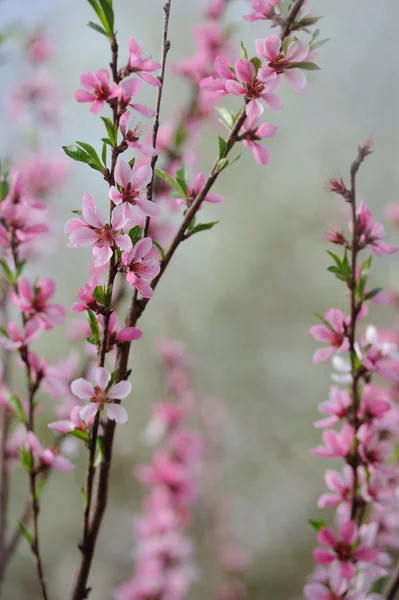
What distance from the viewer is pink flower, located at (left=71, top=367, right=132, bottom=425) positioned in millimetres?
526

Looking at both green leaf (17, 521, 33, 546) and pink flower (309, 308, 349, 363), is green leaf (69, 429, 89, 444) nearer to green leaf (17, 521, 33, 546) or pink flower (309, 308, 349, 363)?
green leaf (17, 521, 33, 546)

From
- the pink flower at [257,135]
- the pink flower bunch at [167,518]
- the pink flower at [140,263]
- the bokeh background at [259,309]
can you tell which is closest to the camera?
the pink flower at [140,263]

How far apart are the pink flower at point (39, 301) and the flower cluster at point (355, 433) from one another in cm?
28

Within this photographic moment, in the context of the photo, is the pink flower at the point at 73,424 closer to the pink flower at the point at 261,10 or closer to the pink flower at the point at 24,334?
the pink flower at the point at 24,334

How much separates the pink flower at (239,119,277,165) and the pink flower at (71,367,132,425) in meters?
0.27

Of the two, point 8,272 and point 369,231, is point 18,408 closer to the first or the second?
point 8,272

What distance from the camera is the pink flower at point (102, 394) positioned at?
1.73 ft

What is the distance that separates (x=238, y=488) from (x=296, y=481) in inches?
11.7

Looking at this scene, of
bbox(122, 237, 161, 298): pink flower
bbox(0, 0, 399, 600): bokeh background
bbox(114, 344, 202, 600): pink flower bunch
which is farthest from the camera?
bbox(0, 0, 399, 600): bokeh background

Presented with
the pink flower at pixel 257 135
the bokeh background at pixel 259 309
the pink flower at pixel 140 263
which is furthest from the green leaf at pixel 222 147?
the bokeh background at pixel 259 309

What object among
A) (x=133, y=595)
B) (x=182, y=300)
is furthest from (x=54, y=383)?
(x=182, y=300)

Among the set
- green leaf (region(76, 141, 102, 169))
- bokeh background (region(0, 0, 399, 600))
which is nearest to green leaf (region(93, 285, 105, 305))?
green leaf (region(76, 141, 102, 169))

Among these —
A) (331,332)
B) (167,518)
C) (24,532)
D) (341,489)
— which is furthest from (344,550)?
(167,518)

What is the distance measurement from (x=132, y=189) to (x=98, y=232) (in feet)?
0.15
